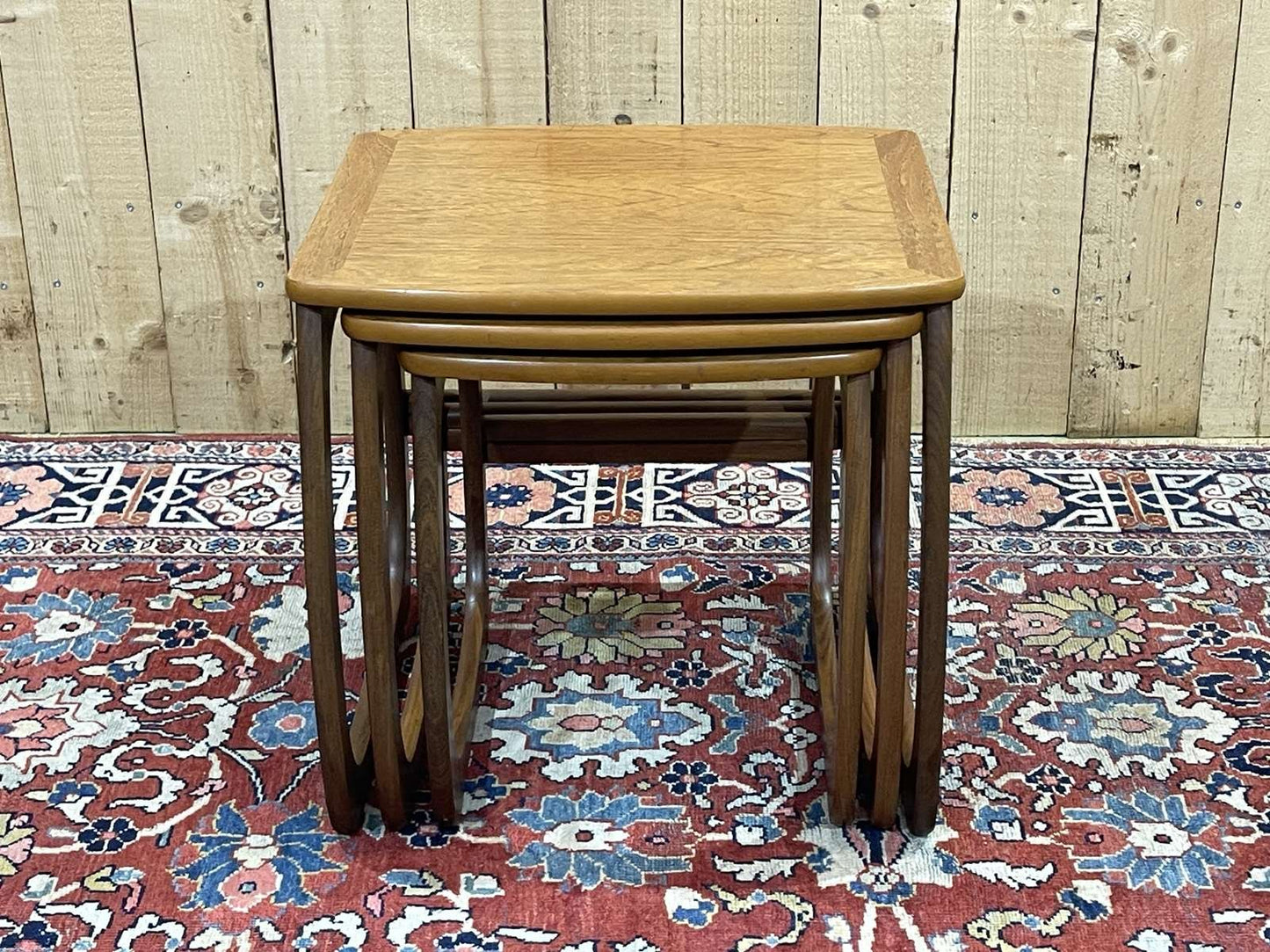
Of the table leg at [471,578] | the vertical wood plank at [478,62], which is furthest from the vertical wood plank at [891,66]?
the table leg at [471,578]

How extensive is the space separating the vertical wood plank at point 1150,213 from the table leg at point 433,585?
1139mm

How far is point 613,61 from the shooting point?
2.19 meters

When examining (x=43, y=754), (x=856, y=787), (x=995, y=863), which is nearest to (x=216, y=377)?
(x=43, y=754)

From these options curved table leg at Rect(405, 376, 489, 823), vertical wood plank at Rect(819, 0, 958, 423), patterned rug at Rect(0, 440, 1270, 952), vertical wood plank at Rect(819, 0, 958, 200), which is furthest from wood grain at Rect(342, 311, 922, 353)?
vertical wood plank at Rect(819, 0, 958, 200)

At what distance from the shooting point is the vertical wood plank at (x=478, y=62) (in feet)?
7.13

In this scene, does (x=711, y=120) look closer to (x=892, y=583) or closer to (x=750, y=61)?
(x=750, y=61)

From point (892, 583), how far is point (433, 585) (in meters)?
0.40

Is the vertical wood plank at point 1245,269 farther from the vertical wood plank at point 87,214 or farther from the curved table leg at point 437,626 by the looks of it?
the vertical wood plank at point 87,214

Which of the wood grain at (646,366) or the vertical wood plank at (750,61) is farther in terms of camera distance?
the vertical wood plank at (750,61)

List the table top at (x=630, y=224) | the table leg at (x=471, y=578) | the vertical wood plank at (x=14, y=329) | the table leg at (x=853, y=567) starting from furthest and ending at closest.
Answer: the vertical wood plank at (x=14, y=329) → the table leg at (x=471, y=578) → the table leg at (x=853, y=567) → the table top at (x=630, y=224)

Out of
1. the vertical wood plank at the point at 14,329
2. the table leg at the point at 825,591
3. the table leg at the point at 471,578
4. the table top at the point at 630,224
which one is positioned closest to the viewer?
the table top at the point at 630,224

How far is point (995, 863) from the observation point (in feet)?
4.97

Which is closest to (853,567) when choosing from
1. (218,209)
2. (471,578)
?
(471,578)

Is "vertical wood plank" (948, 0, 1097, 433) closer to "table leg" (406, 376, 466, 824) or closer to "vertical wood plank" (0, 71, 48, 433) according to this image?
"table leg" (406, 376, 466, 824)
